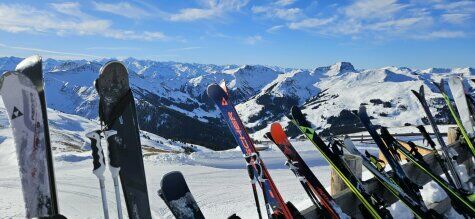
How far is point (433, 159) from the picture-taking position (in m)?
4.64

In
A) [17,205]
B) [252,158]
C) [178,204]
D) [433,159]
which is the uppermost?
[252,158]

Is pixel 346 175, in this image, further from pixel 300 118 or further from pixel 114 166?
pixel 114 166

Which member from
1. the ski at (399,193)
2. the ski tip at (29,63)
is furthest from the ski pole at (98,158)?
the ski at (399,193)

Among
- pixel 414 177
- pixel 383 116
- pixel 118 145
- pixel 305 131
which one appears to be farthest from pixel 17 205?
pixel 383 116

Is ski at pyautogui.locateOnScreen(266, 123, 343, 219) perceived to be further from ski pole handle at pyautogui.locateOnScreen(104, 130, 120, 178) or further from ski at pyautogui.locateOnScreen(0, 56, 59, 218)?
ski at pyautogui.locateOnScreen(0, 56, 59, 218)

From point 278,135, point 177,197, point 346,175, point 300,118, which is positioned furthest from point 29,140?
point 346,175

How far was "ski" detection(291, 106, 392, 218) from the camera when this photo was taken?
10.8 ft

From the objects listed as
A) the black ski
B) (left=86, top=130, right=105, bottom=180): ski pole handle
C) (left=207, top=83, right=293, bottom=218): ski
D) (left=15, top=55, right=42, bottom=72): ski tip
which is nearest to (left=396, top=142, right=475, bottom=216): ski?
the black ski

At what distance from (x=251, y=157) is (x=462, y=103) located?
14.7ft

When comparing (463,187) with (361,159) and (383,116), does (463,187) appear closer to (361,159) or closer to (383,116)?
(361,159)

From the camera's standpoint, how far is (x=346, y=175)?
3533 millimetres

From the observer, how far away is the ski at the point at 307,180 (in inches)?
122

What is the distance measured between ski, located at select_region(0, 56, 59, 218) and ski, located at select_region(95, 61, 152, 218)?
503mm

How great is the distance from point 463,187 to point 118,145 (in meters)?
3.77
